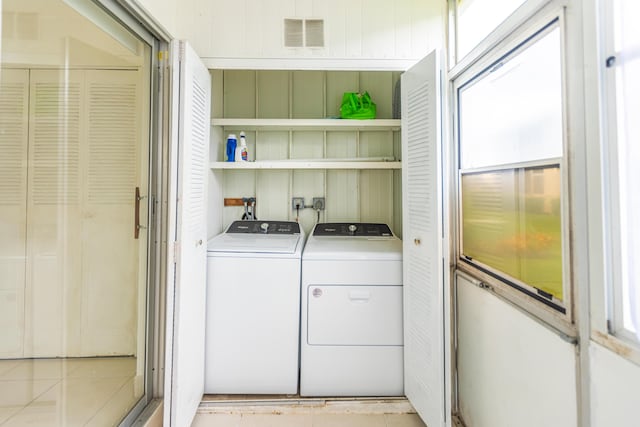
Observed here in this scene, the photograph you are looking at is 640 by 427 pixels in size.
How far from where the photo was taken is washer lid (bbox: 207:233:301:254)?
1899mm

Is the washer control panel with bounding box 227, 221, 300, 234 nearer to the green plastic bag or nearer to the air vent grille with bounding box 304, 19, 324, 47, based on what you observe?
the green plastic bag

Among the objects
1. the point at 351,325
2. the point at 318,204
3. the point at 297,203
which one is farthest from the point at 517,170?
the point at 297,203

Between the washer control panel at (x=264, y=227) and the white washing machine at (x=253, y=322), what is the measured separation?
0.51 meters

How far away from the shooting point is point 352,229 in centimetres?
245

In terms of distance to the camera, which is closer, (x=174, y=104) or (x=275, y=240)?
(x=174, y=104)

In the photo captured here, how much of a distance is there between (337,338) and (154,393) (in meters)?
1.13

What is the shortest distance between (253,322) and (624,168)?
1853 millimetres

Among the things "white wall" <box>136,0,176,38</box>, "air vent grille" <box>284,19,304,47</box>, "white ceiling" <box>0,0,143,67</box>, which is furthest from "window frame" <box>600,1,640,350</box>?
"white ceiling" <box>0,0,143,67</box>

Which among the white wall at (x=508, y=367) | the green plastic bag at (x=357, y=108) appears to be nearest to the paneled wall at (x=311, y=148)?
the green plastic bag at (x=357, y=108)

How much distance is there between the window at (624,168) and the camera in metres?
0.80

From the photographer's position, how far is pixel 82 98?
1.67 meters

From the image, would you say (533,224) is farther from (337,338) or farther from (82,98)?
(82,98)

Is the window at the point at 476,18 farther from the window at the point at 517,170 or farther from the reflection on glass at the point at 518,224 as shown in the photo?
the reflection on glass at the point at 518,224

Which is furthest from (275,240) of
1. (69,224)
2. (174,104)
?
(69,224)
